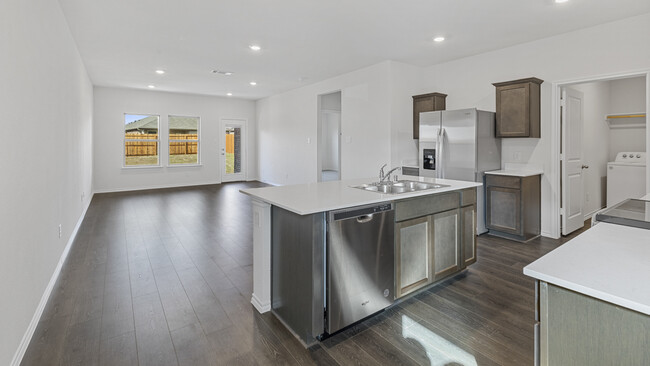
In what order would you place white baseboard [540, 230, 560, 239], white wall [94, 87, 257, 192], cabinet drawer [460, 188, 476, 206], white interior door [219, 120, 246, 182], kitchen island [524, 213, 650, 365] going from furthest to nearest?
white interior door [219, 120, 246, 182]
white wall [94, 87, 257, 192]
white baseboard [540, 230, 560, 239]
cabinet drawer [460, 188, 476, 206]
kitchen island [524, 213, 650, 365]

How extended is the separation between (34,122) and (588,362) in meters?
3.37

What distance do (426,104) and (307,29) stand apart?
2.42 m

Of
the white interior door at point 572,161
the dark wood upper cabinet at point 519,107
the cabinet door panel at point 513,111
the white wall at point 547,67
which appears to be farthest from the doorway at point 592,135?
the cabinet door panel at point 513,111

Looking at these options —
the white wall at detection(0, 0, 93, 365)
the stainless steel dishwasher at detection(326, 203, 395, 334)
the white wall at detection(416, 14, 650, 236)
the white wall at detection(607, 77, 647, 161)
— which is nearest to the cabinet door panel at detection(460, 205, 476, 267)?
the stainless steel dishwasher at detection(326, 203, 395, 334)

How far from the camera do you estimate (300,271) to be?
→ 2023 mm

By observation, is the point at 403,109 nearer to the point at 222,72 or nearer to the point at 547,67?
the point at 547,67

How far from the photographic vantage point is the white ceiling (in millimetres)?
3393

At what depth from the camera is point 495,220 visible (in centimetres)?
433

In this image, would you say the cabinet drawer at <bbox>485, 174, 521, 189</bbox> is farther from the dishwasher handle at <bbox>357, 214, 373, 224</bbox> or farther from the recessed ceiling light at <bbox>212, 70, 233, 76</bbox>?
the recessed ceiling light at <bbox>212, 70, 233, 76</bbox>

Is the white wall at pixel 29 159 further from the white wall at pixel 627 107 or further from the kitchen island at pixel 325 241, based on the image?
the white wall at pixel 627 107

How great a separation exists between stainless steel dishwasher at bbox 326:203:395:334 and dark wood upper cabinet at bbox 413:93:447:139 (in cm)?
362

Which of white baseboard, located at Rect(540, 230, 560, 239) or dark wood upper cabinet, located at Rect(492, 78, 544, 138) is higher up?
dark wood upper cabinet, located at Rect(492, 78, 544, 138)

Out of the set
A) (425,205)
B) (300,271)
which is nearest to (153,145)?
(300,271)

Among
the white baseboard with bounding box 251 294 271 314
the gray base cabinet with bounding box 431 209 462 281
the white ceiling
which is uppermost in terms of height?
the white ceiling
